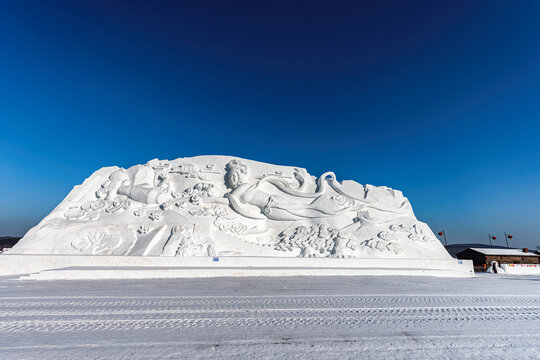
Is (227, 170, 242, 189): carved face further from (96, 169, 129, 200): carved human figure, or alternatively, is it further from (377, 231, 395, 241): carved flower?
(377, 231, 395, 241): carved flower

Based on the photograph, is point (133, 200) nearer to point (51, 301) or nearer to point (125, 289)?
point (125, 289)

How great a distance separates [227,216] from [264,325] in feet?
21.6

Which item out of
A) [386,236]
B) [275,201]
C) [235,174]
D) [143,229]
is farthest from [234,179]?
[386,236]

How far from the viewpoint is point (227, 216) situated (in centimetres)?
915

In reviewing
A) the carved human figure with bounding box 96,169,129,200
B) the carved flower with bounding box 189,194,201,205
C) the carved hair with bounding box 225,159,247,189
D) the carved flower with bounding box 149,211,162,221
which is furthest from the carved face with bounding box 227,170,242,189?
the carved human figure with bounding box 96,169,129,200

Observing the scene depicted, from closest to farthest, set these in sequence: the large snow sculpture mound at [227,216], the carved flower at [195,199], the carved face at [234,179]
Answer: the large snow sculpture mound at [227,216] < the carved flower at [195,199] < the carved face at [234,179]

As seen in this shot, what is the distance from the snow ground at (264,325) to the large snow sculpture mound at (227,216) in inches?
150

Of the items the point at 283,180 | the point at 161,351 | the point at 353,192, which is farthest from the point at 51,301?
the point at 353,192

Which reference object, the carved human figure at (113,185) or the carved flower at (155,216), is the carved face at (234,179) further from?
the carved human figure at (113,185)

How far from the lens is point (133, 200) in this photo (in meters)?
9.45

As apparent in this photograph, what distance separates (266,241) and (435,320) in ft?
20.8

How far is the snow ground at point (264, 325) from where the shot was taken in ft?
6.79

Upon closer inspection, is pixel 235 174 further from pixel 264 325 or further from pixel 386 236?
pixel 264 325

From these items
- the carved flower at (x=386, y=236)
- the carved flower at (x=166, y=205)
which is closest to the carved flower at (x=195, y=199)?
the carved flower at (x=166, y=205)
